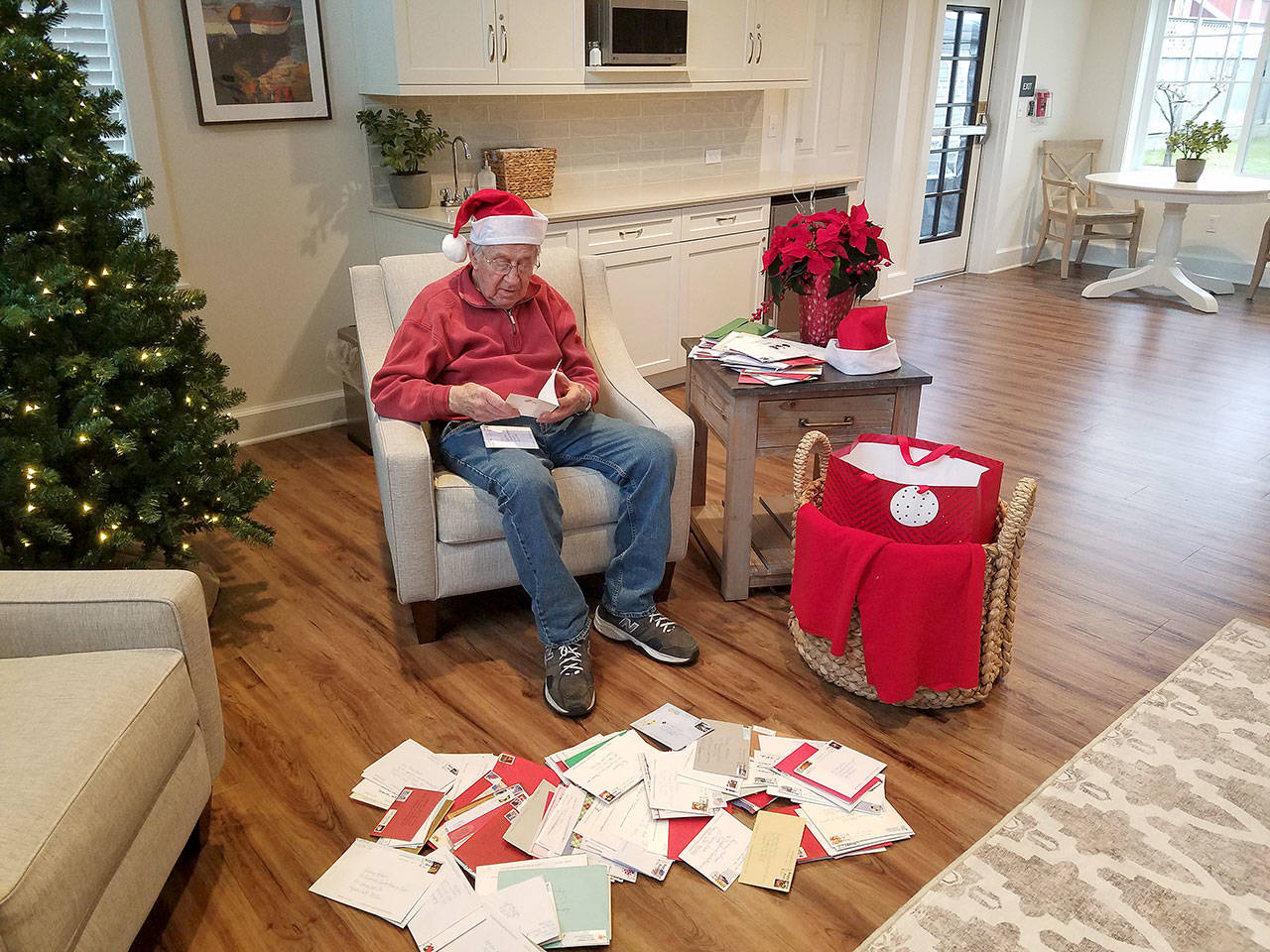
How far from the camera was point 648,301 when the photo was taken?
163 inches

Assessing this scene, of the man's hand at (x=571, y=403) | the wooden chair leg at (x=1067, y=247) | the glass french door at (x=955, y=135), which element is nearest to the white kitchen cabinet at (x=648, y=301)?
the man's hand at (x=571, y=403)

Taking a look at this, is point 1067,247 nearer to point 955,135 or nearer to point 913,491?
point 955,135

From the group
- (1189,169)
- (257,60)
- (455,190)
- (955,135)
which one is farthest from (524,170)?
(1189,169)

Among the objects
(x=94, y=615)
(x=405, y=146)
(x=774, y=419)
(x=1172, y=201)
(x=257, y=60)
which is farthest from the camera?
(x=1172, y=201)

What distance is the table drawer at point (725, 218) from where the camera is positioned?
166 inches

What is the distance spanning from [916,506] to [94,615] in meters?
1.63

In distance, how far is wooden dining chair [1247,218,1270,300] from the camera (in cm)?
613

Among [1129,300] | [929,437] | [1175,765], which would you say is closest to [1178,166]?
[1129,300]

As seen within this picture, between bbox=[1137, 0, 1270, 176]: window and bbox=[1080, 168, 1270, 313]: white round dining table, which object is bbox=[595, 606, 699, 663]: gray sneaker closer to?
bbox=[1080, 168, 1270, 313]: white round dining table

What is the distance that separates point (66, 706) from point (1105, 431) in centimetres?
379

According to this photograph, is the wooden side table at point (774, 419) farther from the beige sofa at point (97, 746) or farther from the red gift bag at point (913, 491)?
the beige sofa at point (97, 746)

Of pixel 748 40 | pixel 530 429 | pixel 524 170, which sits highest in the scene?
pixel 748 40

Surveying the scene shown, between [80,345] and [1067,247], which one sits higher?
[80,345]

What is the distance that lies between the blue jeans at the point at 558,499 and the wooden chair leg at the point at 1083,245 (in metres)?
5.76
